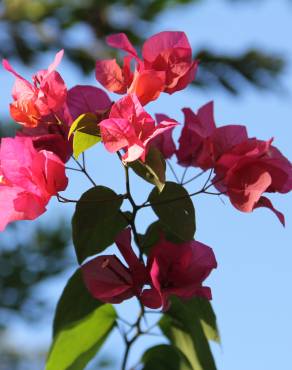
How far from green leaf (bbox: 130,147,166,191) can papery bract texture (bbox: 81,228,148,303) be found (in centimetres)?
6

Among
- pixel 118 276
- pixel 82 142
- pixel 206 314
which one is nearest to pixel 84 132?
pixel 82 142

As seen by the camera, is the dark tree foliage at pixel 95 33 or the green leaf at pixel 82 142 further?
the dark tree foliage at pixel 95 33

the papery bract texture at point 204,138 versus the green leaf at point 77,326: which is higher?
the papery bract texture at point 204,138


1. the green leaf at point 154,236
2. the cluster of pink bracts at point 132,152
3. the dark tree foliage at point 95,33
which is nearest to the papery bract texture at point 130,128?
the cluster of pink bracts at point 132,152

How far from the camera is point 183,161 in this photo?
926 millimetres

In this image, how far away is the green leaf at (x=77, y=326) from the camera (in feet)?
2.99

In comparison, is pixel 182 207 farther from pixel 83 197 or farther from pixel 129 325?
pixel 129 325

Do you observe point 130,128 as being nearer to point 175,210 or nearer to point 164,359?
point 175,210

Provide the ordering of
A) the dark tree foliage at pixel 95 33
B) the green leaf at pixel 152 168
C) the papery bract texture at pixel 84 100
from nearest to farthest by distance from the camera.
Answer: the green leaf at pixel 152 168, the papery bract texture at pixel 84 100, the dark tree foliage at pixel 95 33

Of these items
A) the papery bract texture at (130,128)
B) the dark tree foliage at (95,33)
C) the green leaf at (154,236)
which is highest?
the papery bract texture at (130,128)

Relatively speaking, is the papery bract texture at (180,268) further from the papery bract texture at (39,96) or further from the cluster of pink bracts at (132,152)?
Result: the papery bract texture at (39,96)

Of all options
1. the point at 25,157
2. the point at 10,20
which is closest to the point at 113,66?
the point at 25,157

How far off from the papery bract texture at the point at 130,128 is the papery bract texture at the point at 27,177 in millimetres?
55

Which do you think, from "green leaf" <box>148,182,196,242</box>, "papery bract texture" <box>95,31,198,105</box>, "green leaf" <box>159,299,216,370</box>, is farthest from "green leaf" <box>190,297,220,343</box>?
"papery bract texture" <box>95,31,198,105</box>
